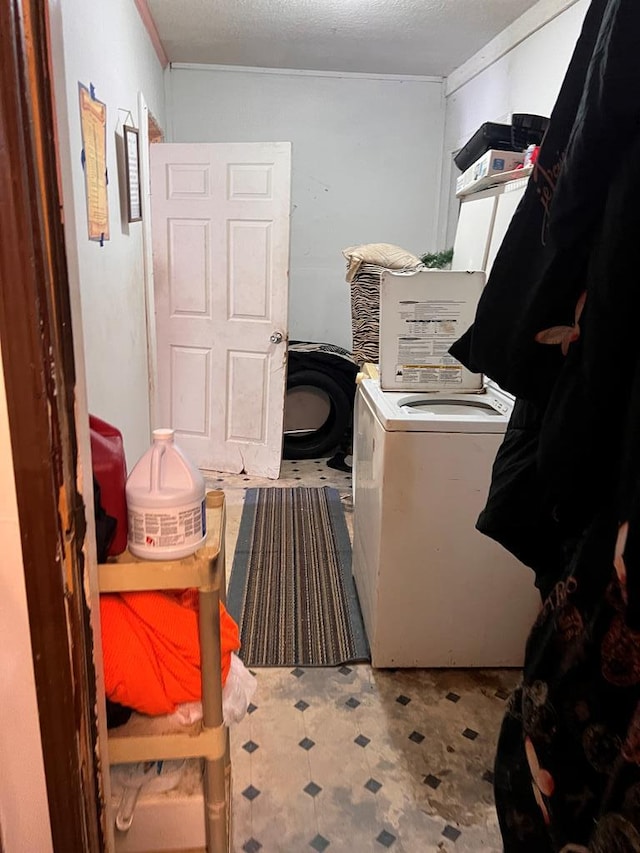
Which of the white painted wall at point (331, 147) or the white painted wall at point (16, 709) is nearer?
the white painted wall at point (16, 709)

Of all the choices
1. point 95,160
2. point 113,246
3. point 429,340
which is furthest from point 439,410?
point 95,160

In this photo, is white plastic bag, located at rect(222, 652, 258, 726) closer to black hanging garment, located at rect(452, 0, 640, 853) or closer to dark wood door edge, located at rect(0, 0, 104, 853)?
dark wood door edge, located at rect(0, 0, 104, 853)

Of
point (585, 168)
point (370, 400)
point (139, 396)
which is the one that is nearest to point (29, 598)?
point (585, 168)

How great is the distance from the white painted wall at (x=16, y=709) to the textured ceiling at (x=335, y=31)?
9.67 ft

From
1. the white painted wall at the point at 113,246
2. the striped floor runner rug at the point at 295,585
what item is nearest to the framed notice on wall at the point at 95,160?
the white painted wall at the point at 113,246

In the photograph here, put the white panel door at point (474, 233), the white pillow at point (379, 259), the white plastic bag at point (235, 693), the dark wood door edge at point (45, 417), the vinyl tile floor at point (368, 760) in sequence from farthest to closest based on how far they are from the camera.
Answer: the white pillow at point (379, 259) < the white panel door at point (474, 233) < the vinyl tile floor at point (368, 760) < the white plastic bag at point (235, 693) < the dark wood door edge at point (45, 417)

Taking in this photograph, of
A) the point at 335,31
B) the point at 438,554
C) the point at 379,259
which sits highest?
the point at 335,31

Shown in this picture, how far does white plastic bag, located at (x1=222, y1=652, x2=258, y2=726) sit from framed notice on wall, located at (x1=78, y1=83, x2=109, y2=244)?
1250 mm

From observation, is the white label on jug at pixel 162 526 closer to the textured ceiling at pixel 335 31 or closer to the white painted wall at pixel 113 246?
the white painted wall at pixel 113 246

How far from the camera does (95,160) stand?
1805 millimetres

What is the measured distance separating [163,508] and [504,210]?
1951 mm

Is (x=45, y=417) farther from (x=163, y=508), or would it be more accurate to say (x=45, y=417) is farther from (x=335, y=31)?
(x=335, y=31)

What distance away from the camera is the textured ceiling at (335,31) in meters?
2.89

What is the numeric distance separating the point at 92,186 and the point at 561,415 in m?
1.55
